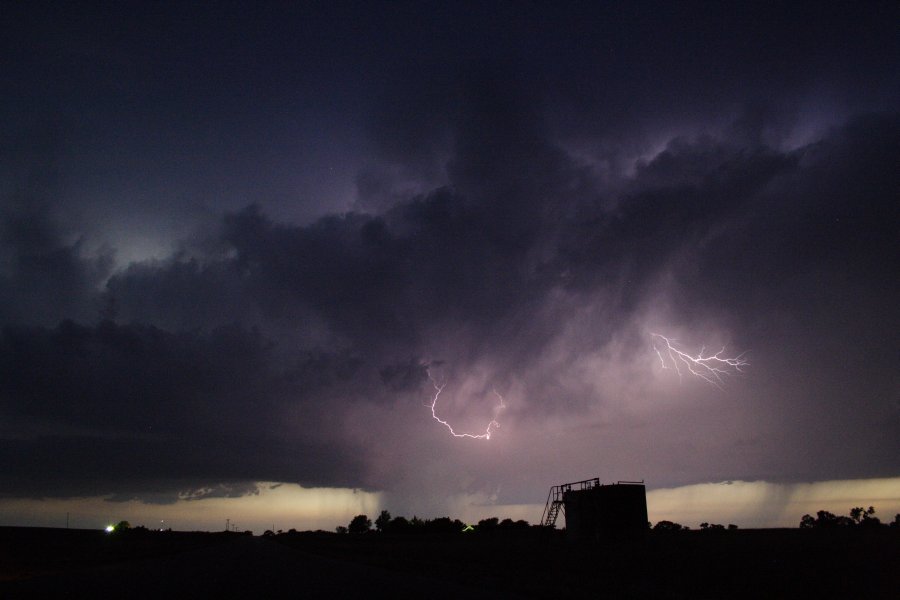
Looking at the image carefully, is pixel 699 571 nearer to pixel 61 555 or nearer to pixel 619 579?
pixel 619 579

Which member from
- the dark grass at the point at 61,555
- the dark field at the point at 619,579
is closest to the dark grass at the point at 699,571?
the dark field at the point at 619,579

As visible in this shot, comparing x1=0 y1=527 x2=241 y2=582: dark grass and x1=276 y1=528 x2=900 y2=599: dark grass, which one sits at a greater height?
x1=276 y1=528 x2=900 y2=599: dark grass

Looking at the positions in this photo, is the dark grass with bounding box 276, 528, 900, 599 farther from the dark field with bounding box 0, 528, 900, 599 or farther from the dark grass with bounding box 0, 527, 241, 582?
the dark grass with bounding box 0, 527, 241, 582

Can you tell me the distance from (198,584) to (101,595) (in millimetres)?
5204

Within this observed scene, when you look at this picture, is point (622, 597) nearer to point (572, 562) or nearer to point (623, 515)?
point (572, 562)

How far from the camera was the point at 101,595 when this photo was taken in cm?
2445

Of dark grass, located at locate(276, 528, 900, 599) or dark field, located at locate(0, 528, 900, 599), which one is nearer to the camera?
dark field, located at locate(0, 528, 900, 599)

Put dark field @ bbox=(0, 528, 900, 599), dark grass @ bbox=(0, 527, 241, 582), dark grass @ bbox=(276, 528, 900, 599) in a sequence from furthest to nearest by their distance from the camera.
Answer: dark grass @ bbox=(0, 527, 241, 582) → dark grass @ bbox=(276, 528, 900, 599) → dark field @ bbox=(0, 528, 900, 599)

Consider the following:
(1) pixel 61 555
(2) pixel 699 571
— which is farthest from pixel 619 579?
(1) pixel 61 555

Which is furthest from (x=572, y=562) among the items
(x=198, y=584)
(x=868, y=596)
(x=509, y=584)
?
(x=198, y=584)

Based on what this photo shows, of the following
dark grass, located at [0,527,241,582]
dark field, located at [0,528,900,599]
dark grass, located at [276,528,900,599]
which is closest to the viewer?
dark field, located at [0,528,900,599]

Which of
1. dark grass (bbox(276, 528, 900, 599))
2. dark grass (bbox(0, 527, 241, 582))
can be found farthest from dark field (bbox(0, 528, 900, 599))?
dark grass (bbox(0, 527, 241, 582))

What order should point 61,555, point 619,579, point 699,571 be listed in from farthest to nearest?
point 61,555
point 619,579
point 699,571

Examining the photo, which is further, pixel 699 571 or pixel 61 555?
→ pixel 61 555
